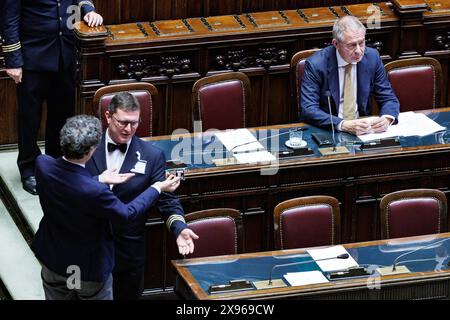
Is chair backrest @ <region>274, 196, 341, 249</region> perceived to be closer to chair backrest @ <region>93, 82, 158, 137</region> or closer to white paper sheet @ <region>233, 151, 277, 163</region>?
white paper sheet @ <region>233, 151, 277, 163</region>

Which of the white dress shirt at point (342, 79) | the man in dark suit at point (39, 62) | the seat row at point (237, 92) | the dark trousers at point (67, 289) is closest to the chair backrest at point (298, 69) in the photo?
the seat row at point (237, 92)

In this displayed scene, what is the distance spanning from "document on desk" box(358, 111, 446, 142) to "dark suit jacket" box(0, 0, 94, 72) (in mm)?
1913

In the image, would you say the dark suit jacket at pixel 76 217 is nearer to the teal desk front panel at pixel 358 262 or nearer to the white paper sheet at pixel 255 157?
the teal desk front panel at pixel 358 262

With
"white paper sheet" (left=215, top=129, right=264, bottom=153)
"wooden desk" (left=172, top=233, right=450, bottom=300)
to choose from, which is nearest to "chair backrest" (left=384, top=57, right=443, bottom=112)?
"white paper sheet" (left=215, top=129, right=264, bottom=153)

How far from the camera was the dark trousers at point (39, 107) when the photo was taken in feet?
26.5

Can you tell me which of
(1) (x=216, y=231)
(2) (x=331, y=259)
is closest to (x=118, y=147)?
(1) (x=216, y=231)

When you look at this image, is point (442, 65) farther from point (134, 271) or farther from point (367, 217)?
point (134, 271)

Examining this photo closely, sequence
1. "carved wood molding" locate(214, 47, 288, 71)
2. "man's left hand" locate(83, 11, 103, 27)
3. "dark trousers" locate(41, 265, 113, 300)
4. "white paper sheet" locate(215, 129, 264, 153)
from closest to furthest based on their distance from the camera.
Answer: "dark trousers" locate(41, 265, 113, 300)
"white paper sheet" locate(215, 129, 264, 153)
"man's left hand" locate(83, 11, 103, 27)
"carved wood molding" locate(214, 47, 288, 71)

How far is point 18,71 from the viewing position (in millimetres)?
7918

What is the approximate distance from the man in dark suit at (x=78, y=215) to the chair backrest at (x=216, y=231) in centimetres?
44

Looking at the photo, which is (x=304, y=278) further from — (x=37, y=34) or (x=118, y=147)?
(x=37, y=34)

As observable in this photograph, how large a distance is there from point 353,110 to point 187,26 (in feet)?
4.31

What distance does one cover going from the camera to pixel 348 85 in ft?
26.5

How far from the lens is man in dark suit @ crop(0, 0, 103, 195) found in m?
7.90
